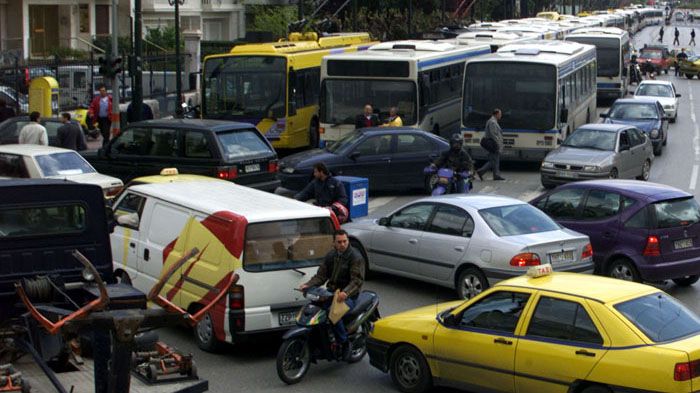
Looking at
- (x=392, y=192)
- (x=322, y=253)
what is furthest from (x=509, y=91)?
(x=322, y=253)

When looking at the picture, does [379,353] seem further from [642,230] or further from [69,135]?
[69,135]

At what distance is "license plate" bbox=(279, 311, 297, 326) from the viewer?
40.5 ft

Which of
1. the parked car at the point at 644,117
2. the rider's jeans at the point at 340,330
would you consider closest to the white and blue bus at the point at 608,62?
the parked car at the point at 644,117

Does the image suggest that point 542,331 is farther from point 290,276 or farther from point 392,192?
point 392,192

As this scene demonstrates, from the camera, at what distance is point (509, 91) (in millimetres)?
28516

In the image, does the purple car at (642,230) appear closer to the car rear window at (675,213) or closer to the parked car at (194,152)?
the car rear window at (675,213)

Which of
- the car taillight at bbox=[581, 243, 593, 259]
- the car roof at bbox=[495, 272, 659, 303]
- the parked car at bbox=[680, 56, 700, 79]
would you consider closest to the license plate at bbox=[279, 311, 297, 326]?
the car roof at bbox=[495, 272, 659, 303]

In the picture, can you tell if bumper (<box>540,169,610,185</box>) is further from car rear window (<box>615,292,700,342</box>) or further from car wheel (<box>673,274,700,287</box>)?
car rear window (<box>615,292,700,342</box>)

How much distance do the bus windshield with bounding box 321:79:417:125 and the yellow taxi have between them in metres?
16.7

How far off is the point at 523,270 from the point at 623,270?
227cm

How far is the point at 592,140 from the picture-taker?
2633 cm

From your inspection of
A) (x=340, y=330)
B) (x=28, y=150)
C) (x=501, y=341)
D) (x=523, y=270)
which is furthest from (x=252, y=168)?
(x=501, y=341)

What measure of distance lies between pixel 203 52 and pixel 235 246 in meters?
44.8

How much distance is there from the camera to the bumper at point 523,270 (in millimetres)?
14297
